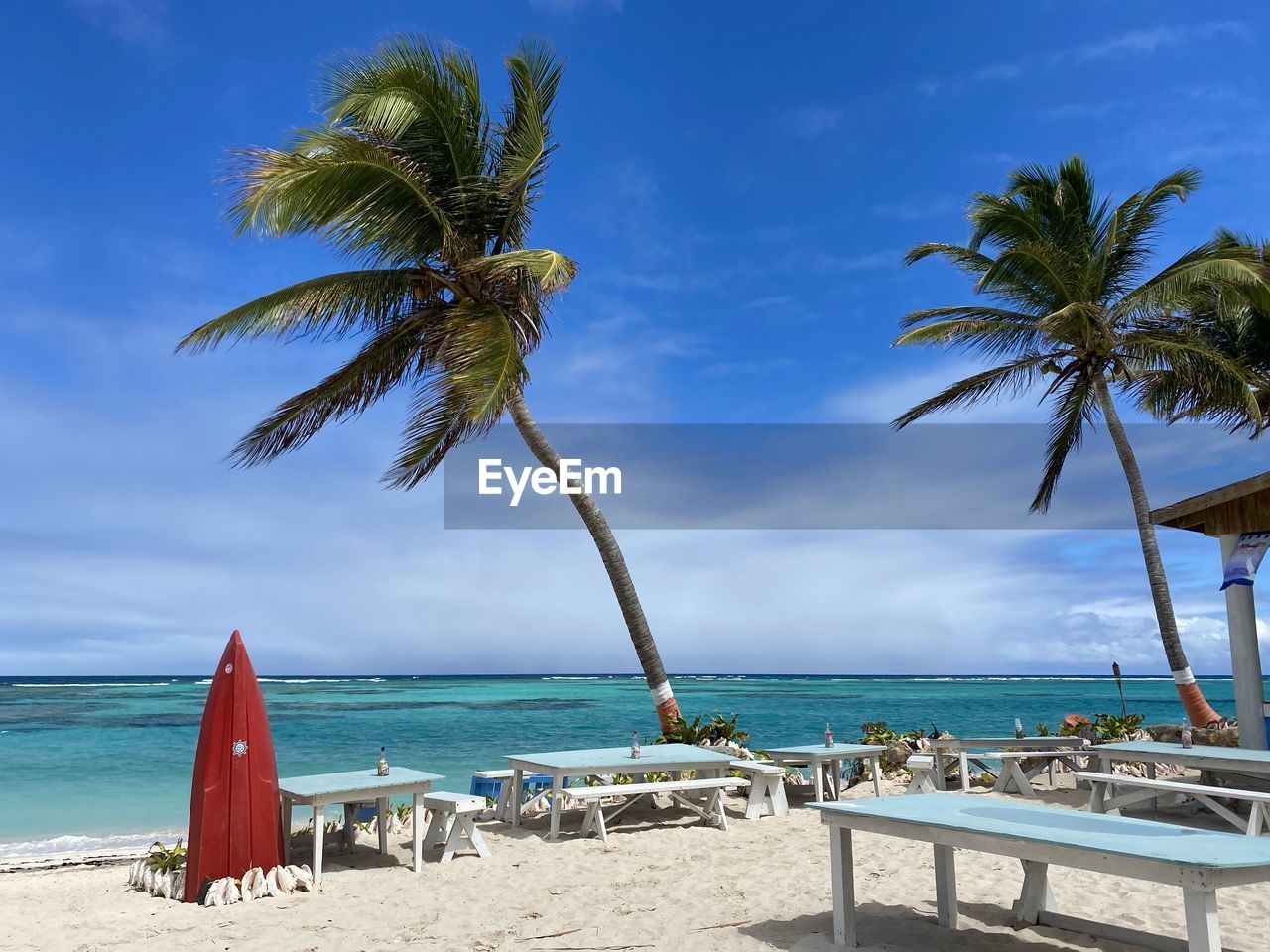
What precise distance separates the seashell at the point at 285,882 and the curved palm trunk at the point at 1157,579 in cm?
1083

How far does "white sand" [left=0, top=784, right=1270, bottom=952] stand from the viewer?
441 cm

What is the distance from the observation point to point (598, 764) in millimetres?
7180

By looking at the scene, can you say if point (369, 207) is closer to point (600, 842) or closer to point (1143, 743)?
point (600, 842)

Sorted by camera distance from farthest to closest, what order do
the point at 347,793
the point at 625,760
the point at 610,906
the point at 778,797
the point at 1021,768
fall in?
the point at 1021,768 < the point at 778,797 < the point at 625,760 < the point at 347,793 < the point at 610,906

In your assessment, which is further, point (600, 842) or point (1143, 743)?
point (1143, 743)

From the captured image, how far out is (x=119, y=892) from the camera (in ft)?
19.4

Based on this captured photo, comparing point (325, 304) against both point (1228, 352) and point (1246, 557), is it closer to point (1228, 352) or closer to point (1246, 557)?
point (1246, 557)

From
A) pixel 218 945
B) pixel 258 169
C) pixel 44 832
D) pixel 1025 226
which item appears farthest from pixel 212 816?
pixel 1025 226

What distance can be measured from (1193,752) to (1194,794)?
45 cm

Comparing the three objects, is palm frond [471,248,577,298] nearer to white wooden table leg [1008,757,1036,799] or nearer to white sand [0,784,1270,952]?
white sand [0,784,1270,952]

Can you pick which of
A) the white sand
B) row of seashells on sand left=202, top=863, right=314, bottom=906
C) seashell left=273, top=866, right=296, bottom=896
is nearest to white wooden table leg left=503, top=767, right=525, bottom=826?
the white sand

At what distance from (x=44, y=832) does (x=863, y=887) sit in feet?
33.8

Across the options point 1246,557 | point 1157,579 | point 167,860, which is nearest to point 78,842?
point 167,860

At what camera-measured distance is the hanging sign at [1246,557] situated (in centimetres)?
812
